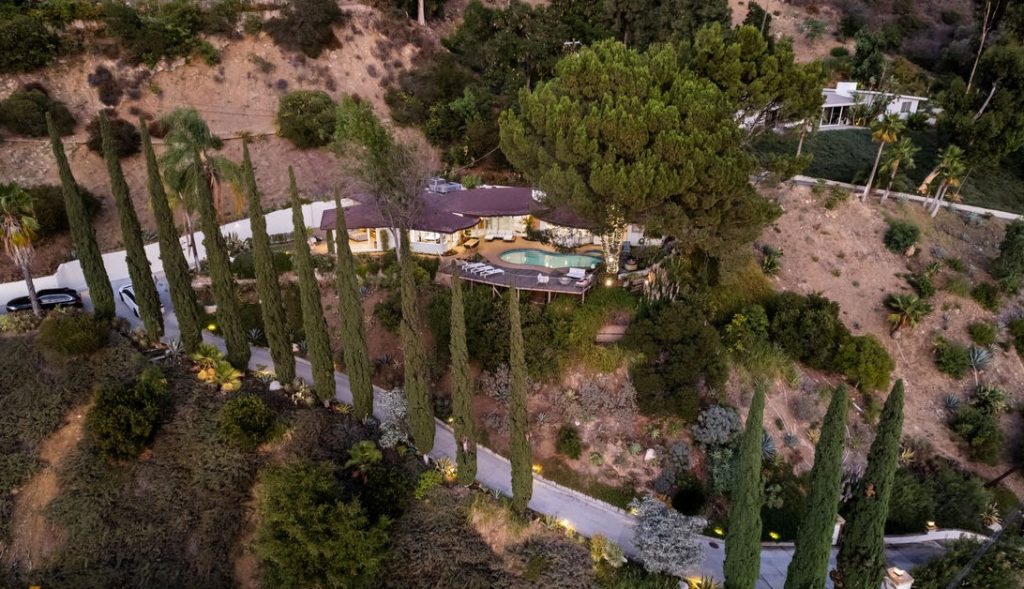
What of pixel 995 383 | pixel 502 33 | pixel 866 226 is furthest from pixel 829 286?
pixel 502 33

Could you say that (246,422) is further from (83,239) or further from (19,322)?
(19,322)

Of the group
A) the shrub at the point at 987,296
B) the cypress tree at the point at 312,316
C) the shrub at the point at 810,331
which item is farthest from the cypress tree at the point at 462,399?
the shrub at the point at 987,296

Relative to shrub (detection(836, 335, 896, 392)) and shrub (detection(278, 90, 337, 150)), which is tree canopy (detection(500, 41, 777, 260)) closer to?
shrub (detection(836, 335, 896, 392))

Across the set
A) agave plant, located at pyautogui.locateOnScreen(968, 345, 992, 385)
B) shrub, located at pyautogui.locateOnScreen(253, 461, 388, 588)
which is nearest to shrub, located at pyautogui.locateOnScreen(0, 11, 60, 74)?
shrub, located at pyautogui.locateOnScreen(253, 461, 388, 588)

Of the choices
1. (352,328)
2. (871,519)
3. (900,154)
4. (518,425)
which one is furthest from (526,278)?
(900,154)

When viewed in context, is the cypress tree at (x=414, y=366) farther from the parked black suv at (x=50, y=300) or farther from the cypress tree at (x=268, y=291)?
the parked black suv at (x=50, y=300)
